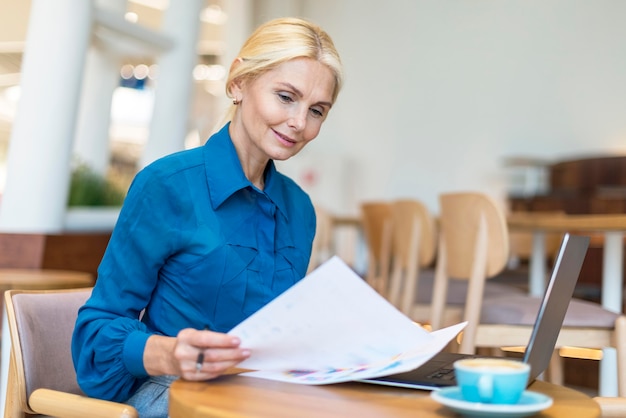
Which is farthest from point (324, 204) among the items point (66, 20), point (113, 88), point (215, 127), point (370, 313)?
point (370, 313)

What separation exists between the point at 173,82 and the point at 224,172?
3502 millimetres

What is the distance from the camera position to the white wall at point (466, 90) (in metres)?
6.77

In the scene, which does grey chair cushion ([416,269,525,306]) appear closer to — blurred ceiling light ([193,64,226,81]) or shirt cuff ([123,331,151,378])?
shirt cuff ([123,331,151,378])

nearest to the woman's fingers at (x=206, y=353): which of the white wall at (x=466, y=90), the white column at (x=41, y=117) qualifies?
the white column at (x=41, y=117)

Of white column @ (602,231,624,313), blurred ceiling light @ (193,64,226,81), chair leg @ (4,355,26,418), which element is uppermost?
blurred ceiling light @ (193,64,226,81)

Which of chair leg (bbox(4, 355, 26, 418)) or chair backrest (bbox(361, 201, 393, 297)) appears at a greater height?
chair backrest (bbox(361, 201, 393, 297))

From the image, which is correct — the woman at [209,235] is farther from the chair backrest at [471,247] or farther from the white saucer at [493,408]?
the chair backrest at [471,247]

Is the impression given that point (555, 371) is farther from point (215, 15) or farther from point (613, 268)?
point (215, 15)

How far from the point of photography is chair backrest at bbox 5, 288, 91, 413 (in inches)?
49.4

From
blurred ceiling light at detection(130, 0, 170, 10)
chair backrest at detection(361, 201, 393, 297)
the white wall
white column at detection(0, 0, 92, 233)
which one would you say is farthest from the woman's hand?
the white wall

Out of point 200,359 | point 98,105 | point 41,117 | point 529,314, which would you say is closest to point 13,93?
point 41,117

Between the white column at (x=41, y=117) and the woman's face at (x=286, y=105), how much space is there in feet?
7.88

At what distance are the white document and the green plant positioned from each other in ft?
10.3

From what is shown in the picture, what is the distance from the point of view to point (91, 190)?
4.00 metres
